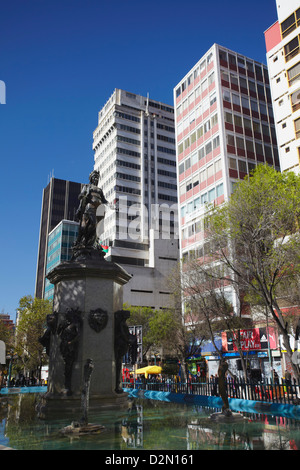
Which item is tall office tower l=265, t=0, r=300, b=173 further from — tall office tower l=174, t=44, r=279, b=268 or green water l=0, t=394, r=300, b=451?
green water l=0, t=394, r=300, b=451

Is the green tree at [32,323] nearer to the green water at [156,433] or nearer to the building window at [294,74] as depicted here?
the green water at [156,433]

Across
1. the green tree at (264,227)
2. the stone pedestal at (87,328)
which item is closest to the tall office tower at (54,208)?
the green tree at (264,227)

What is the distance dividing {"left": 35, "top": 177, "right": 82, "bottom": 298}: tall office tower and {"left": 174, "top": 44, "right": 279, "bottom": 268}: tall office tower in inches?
3029

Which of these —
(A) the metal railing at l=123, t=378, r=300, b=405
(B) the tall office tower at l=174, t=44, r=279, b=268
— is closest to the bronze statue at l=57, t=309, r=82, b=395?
(A) the metal railing at l=123, t=378, r=300, b=405

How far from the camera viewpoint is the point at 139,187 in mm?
85250

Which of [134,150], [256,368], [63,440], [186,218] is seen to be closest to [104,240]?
[134,150]

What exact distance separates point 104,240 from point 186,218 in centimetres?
3646

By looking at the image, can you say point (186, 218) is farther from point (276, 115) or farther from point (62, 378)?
point (62, 378)

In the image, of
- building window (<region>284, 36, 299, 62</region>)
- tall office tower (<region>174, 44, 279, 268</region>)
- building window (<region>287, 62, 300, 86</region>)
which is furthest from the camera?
tall office tower (<region>174, 44, 279, 268</region>)

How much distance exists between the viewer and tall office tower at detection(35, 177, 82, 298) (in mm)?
122750

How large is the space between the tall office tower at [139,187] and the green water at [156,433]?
2481 inches

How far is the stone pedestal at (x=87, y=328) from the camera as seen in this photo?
10.5 meters

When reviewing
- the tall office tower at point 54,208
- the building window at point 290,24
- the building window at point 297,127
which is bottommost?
the building window at point 297,127

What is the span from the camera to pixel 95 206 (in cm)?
1284
